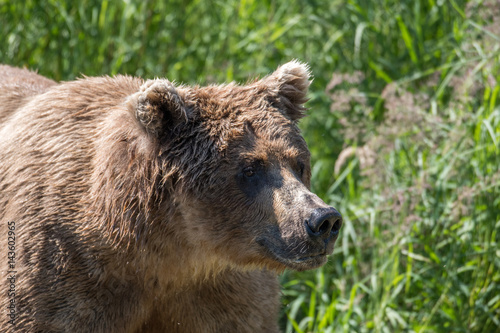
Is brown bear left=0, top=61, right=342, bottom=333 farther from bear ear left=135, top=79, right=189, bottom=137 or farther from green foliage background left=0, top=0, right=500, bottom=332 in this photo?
green foliage background left=0, top=0, right=500, bottom=332

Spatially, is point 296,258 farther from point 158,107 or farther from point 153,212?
point 158,107

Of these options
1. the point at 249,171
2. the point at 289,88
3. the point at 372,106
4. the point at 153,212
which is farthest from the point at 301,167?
the point at 372,106

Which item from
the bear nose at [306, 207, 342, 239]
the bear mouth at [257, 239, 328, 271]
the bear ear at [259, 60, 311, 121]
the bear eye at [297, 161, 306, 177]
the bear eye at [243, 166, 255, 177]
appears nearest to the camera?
the bear nose at [306, 207, 342, 239]

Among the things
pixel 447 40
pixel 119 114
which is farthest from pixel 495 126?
pixel 119 114

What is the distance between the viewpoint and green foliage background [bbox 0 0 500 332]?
5.12m

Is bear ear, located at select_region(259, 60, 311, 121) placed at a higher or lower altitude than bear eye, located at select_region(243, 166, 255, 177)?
higher

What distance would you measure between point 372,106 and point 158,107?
3.23m

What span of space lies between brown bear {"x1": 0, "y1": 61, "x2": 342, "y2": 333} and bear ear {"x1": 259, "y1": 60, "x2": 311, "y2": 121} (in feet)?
0.41

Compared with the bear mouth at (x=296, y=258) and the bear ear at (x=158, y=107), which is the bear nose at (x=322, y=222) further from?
the bear ear at (x=158, y=107)

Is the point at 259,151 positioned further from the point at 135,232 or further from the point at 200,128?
the point at 135,232

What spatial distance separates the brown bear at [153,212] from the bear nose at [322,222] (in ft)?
0.09

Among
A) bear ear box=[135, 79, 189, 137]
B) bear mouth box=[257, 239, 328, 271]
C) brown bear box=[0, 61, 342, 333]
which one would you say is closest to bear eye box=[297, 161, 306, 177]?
brown bear box=[0, 61, 342, 333]


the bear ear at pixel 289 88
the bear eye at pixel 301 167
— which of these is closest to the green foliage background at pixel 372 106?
the bear ear at pixel 289 88

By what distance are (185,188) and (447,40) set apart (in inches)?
137
